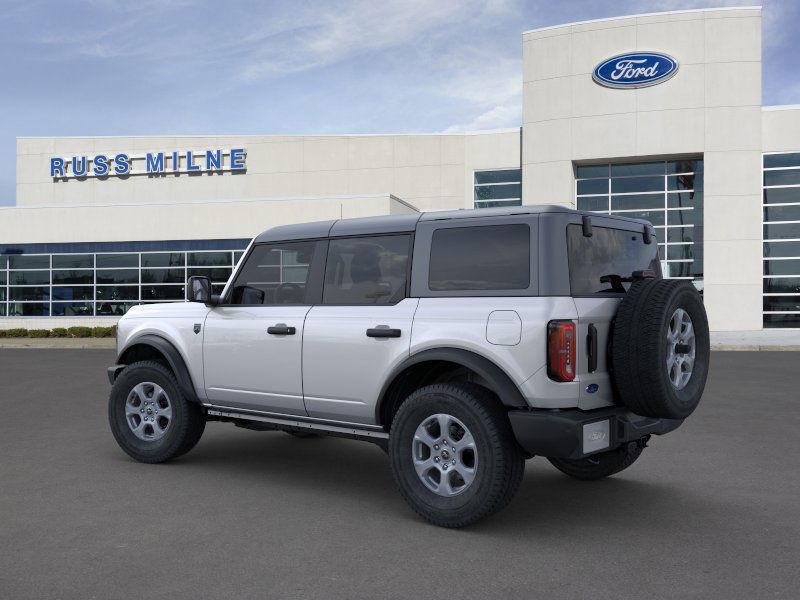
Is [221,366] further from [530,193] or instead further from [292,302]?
[530,193]

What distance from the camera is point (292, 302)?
6094 millimetres

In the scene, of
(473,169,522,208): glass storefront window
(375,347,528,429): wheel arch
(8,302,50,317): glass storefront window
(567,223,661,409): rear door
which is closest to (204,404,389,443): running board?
(375,347,528,429): wheel arch

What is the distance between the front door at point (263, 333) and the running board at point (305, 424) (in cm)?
7

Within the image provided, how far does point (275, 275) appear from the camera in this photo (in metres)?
6.29

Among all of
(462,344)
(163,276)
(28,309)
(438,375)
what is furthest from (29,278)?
(462,344)

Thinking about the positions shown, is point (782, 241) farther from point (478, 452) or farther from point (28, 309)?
point (28, 309)

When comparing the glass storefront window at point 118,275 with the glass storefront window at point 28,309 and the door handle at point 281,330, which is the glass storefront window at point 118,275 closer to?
the glass storefront window at point 28,309

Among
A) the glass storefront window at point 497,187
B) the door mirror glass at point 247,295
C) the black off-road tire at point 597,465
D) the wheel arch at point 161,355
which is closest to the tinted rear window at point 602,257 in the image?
the black off-road tire at point 597,465

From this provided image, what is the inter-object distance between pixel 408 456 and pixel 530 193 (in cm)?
2906

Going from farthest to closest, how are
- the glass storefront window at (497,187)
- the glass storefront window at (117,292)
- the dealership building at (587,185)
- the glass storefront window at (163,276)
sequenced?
the glass storefront window at (497,187), the glass storefront window at (117,292), the glass storefront window at (163,276), the dealership building at (587,185)

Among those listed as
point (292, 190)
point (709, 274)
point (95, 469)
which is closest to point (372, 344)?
point (95, 469)

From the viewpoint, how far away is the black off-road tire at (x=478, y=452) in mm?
4750

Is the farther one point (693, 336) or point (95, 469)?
point (95, 469)

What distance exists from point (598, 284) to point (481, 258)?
789mm
